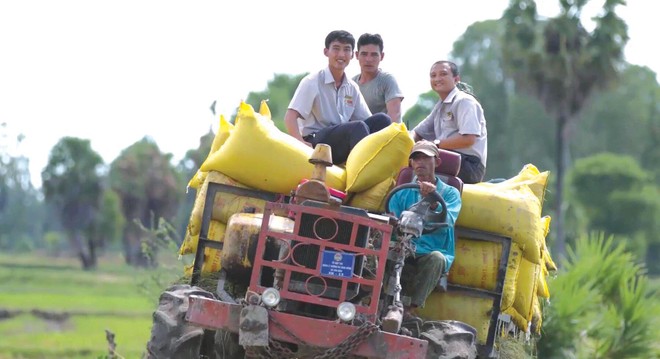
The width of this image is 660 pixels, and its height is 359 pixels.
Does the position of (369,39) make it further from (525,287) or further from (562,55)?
(562,55)

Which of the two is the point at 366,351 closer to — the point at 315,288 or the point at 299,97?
the point at 315,288

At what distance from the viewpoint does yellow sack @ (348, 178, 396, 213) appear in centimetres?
993

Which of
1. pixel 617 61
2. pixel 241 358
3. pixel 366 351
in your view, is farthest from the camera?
pixel 617 61

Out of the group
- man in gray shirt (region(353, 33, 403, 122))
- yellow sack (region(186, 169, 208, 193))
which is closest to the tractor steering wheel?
yellow sack (region(186, 169, 208, 193))

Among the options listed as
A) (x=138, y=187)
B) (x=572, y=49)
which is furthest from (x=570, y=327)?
(x=138, y=187)

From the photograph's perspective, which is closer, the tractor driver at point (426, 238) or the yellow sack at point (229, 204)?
the tractor driver at point (426, 238)

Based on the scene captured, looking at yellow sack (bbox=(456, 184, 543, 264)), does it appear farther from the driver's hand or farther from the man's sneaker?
the man's sneaker

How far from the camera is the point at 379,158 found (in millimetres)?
9867

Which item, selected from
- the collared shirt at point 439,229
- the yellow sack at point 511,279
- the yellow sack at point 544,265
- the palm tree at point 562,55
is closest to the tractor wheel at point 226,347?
the collared shirt at point 439,229

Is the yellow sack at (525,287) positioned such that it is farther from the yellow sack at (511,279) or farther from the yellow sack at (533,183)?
the yellow sack at (533,183)

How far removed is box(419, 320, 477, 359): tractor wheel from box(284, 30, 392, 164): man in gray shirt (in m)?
2.33

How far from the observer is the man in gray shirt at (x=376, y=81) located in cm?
1172

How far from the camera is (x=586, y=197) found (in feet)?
243

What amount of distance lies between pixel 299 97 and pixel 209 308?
2.95 m
